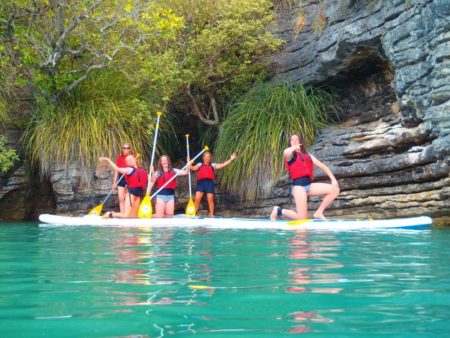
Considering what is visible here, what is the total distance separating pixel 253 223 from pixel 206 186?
3.88 m

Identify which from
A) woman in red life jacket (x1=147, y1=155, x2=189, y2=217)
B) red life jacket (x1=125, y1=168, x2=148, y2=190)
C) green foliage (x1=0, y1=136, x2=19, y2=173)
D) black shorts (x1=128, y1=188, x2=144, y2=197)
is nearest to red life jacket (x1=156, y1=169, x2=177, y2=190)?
woman in red life jacket (x1=147, y1=155, x2=189, y2=217)

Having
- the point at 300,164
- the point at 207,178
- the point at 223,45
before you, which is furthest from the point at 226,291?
the point at 223,45

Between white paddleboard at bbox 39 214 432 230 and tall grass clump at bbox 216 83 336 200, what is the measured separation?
2468 mm

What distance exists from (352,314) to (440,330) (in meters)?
0.37

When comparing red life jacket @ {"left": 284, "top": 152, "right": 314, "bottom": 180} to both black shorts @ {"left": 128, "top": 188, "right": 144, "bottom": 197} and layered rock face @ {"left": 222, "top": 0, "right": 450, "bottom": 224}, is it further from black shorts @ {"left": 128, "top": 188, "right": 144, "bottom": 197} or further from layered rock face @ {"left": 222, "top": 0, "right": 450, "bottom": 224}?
black shorts @ {"left": 128, "top": 188, "right": 144, "bottom": 197}

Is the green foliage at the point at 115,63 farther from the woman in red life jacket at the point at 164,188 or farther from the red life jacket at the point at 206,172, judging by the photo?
the woman in red life jacket at the point at 164,188

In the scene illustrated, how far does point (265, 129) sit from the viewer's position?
39.5ft

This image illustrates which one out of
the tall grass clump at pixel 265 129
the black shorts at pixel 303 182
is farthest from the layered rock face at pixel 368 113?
the black shorts at pixel 303 182

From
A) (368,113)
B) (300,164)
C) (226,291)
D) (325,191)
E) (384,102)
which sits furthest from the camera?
(368,113)

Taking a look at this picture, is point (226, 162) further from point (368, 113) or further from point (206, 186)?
point (368, 113)

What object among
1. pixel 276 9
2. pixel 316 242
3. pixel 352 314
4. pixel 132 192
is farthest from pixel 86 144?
pixel 352 314

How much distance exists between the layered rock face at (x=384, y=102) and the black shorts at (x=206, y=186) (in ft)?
2.57

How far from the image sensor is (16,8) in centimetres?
1223

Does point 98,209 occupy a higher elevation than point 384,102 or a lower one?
lower
